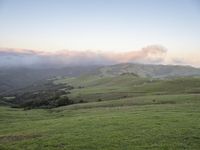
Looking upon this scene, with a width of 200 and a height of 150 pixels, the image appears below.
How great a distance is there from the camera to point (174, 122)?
132ft

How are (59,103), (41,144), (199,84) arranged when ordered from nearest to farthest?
(41,144)
(59,103)
(199,84)

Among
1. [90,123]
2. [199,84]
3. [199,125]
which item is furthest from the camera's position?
[199,84]

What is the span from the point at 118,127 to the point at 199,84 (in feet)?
312

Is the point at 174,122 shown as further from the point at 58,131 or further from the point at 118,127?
the point at 58,131

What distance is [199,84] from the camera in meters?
125

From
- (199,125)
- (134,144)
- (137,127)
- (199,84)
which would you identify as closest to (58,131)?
(137,127)

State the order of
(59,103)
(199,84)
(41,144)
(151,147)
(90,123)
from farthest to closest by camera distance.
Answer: (199,84)
(59,103)
(90,123)
(41,144)
(151,147)

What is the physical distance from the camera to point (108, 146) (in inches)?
1184

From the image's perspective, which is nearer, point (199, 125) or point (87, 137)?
point (87, 137)

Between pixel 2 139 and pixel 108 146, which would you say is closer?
pixel 108 146

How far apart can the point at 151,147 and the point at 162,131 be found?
670cm

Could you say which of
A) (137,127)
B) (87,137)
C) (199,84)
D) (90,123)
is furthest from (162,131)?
(199,84)

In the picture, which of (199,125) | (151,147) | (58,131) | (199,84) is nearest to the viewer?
(151,147)

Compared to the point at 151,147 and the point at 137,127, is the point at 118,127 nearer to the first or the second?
the point at 137,127
